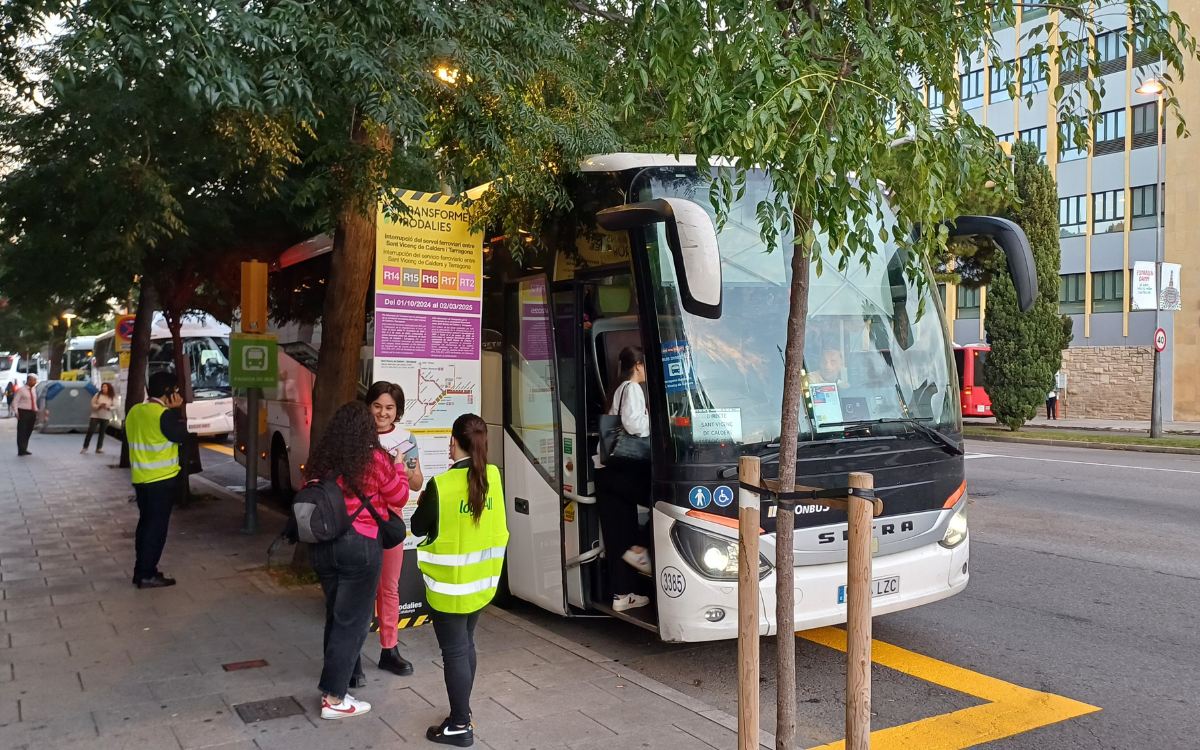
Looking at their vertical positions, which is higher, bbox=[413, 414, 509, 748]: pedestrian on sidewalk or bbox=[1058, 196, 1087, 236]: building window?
bbox=[1058, 196, 1087, 236]: building window

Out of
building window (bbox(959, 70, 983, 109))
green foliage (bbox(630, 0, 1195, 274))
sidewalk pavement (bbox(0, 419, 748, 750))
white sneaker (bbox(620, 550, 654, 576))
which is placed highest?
building window (bbox(959, 70, 983, 109))

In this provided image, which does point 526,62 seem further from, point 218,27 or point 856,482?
point 856,482

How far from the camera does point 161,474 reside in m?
8.15

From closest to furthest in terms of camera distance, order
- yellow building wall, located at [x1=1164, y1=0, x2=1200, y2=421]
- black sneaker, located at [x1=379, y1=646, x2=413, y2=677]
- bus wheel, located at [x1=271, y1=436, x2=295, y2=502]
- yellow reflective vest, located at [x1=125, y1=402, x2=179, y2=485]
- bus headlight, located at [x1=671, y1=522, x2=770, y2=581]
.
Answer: bus headlight, located at [x1=671, y1=522, x2=770, y2=581]
black sneaker, located at [x1=379, y1=646, x2=413, y2=677]
yellow reflective vest, located at [x1=125, y1=402, x2=179, y2=485]
bus wheel, located at [x1=271, y1=436, x2=295, y2=502]
yellow building wall, located at [x1=1164, y1=0, x2=1200, y2=421]

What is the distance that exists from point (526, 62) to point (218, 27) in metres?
2.21

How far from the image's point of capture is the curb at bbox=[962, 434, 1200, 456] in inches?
879

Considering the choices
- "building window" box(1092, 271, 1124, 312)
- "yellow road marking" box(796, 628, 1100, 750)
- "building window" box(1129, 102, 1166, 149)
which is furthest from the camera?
"building window" box(1092, 271, 1124, 312)

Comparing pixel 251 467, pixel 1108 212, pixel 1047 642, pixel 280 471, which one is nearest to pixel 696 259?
pixel 1047 642

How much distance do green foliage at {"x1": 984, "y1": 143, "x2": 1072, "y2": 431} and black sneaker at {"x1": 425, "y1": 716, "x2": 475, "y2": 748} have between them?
25362 millimetres

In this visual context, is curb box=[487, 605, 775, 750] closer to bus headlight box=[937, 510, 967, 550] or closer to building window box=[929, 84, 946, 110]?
bus headlight box=[937, 510, 967, 550]

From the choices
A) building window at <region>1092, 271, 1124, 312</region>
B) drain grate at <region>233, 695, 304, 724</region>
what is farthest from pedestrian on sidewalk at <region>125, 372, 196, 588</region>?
building window at <region>1092, 271, 1124, 312</region>

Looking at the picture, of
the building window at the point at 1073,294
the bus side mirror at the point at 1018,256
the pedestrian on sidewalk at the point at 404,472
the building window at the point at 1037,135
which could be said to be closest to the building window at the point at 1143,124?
the building window at the point at 1037,135

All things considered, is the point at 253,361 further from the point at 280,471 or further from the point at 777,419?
the point at 777,419

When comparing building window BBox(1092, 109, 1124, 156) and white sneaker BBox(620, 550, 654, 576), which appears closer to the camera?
white sneaker BBox(620, 550, 654, 576)
